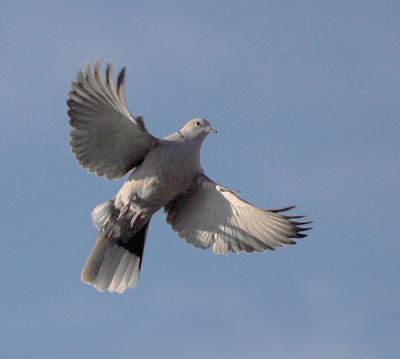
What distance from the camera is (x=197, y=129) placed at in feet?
38.9

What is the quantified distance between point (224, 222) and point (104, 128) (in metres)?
1.76

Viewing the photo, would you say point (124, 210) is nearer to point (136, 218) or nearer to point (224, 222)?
point (136, 218)

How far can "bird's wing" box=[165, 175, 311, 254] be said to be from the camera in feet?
38.6

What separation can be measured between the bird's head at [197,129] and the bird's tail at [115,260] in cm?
117

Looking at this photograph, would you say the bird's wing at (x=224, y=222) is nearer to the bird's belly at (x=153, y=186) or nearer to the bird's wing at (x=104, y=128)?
the bird's belly at (x=153, y=186)

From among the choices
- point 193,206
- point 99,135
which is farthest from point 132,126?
point 193,206

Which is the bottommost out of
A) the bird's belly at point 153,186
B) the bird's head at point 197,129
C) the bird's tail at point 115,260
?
the bird's tail at point 115,260

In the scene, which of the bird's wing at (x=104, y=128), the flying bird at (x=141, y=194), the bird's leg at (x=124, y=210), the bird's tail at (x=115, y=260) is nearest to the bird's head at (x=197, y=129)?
the flying bird at (x=141, y=194)

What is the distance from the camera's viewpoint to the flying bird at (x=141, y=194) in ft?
37.1

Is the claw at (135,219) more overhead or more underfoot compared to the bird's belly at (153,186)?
more underfoot

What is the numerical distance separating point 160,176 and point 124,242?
1242mm

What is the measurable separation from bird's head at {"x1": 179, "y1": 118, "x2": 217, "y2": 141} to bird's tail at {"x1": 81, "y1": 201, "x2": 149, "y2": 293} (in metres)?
1.17

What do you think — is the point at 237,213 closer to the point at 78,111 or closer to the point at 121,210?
the point at 121,210

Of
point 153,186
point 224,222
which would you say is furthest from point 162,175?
point 224,222
